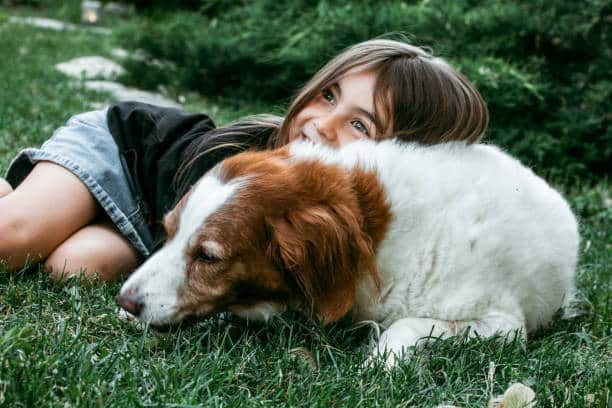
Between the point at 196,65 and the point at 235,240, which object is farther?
the point at 196,65

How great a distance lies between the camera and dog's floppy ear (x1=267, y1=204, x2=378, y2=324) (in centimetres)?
265

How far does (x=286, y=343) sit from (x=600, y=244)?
3.42 m

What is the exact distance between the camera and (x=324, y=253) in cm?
268

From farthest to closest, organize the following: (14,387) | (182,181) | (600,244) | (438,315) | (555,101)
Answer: (555,101) → (600,244) → (182,181) → (438,315) → (14,387)

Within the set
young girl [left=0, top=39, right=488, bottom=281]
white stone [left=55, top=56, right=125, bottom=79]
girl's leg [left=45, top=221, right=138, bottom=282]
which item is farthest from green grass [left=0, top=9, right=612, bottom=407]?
white stone [left=55, top=56, right=125, bottom=79]

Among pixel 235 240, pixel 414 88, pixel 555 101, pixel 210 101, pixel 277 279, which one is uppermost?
pixel 414 88

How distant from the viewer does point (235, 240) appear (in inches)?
105

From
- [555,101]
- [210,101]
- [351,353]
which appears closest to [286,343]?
[351,353]

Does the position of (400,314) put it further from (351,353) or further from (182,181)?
(182,181)

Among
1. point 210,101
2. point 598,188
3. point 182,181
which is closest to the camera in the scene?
point 182,181

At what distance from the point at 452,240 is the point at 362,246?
1.38ft

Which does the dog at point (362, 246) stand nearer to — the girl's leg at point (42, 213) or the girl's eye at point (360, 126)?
the girl's eye at point (360, 126)

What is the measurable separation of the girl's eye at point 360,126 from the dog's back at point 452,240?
1.49 feet

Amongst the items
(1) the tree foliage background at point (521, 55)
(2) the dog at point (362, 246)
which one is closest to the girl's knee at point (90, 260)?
(2) the dog at point (362, 246)
